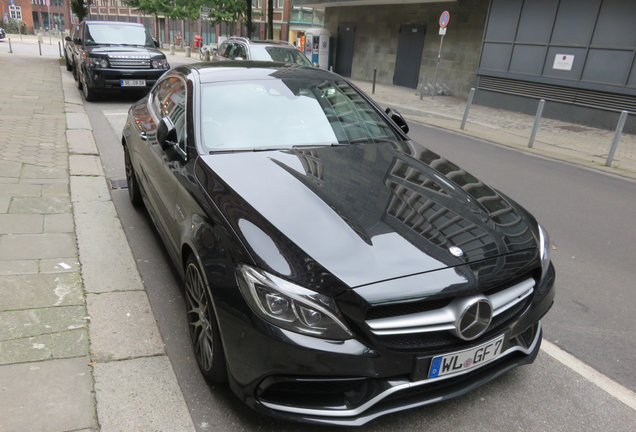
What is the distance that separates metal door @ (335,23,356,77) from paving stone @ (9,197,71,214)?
22.7 metres

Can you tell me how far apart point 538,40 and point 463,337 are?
49.8 ft

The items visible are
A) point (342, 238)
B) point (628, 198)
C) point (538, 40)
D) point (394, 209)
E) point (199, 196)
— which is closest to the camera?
point (342, 238)

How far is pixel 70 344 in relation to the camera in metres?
2.82

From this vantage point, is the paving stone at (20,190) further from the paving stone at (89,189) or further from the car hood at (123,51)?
the car hood at (123,51)

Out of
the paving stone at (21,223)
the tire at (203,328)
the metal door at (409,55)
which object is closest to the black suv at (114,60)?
the paving stone at (21,223)

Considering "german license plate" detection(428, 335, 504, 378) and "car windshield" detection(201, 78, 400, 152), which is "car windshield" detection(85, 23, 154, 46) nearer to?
"car windshield" detection(201, 78, 400, 152)

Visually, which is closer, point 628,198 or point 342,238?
point 342,238

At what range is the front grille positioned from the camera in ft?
36.3

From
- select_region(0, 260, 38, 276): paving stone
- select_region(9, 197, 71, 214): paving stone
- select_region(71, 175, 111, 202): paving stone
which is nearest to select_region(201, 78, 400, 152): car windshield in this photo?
select_region(0, 260, 38, 276): paving stone

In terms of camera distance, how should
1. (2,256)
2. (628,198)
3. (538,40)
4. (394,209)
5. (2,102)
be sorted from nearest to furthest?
(394,209) → (2,256) → (628,198) → (2,102) → (538,40)

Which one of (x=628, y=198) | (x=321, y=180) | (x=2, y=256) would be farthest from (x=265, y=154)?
(x=628, y=198)

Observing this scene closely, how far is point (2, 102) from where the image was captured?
10.4 meters

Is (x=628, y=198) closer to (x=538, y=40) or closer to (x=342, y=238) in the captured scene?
(x=342, y=238)

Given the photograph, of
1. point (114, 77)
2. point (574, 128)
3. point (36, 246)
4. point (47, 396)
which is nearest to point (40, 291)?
point (36, 246)
